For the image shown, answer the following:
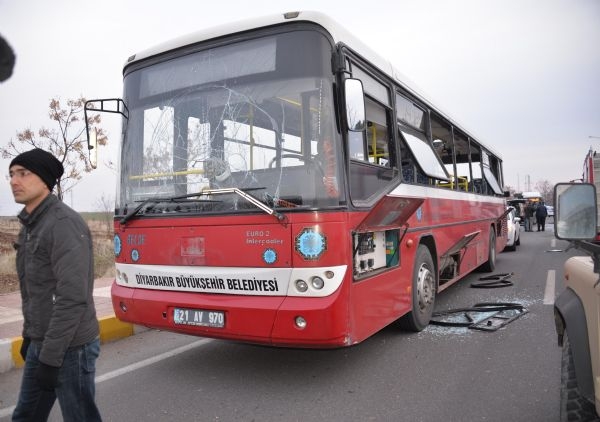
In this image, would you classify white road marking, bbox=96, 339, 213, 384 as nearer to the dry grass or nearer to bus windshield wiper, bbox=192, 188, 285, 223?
bus windshield wiper, bbox=192, 188, 285, 223

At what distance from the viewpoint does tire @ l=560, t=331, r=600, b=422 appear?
253 centimetres

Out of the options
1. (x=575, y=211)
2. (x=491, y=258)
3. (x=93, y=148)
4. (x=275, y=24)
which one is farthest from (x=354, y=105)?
(x=491, y=258)

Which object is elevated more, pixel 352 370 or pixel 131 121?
pixel 131 121

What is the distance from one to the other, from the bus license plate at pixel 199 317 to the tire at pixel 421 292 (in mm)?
2329

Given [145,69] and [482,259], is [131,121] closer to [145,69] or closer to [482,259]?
[145,69]

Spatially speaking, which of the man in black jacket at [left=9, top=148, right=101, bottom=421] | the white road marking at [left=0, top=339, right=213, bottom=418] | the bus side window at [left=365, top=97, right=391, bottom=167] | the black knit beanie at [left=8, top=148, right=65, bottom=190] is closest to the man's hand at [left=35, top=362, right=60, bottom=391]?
the man in black jacket at [left=9, top=148, right=101, bottom=421]

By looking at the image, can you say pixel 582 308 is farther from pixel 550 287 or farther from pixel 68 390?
pixel 550 287

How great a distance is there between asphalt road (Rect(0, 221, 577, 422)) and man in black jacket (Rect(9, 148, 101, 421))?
1290 mm

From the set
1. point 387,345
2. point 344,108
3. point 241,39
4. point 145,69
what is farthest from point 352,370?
point 145,69

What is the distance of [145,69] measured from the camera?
15.5 ft

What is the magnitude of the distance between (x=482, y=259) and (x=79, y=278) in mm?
8776

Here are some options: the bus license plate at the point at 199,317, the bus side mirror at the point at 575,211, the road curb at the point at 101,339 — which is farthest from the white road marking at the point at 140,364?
the bus side mirror at the point at 575,211

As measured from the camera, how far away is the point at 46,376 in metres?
2.28

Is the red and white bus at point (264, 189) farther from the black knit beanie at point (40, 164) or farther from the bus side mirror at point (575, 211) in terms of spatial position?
the bus side mirror at point (575, 211)
